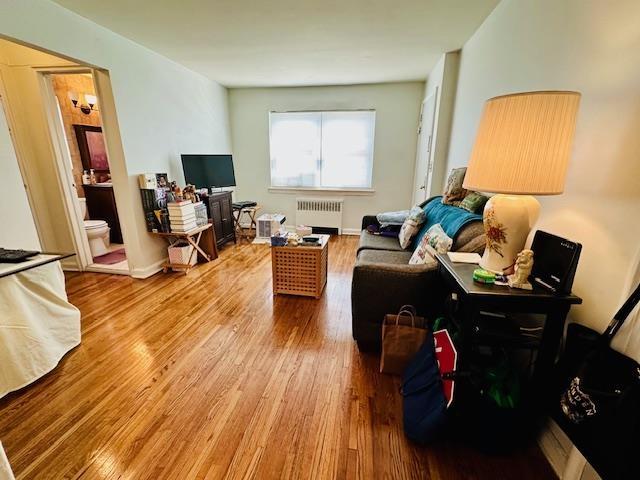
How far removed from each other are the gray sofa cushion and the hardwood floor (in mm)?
712

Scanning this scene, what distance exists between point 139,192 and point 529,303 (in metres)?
3.44

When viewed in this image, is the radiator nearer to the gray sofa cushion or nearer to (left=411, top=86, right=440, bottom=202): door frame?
(left=411, top=86, right=440, bottom=202): door frame

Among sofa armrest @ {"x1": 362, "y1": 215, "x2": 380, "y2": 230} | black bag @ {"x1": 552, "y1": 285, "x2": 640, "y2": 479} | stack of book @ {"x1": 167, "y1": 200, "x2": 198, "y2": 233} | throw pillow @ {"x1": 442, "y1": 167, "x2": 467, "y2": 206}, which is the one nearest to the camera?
black bag @ {"x1": 552, "y1": 285, "x2": 640, "y2": 479}

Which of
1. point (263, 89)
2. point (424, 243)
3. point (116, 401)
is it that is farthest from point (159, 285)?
point (263, 89)

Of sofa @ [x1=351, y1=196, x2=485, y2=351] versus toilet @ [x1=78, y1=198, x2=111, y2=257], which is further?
toilet @ [x1=78, y1=198, x2=111, y2=257]

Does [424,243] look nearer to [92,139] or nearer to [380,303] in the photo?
[380,303]

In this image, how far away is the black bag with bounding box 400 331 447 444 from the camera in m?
1.22

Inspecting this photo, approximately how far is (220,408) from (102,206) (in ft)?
13.1

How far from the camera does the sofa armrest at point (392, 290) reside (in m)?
1.69

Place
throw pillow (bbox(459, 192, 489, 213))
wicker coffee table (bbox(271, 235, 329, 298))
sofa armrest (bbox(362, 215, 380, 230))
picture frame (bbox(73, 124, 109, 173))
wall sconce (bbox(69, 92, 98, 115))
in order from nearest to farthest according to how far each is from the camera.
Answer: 1. throw pillow (bbox(459, 192, 489, 213))
2. wicker coffee table (bbox(271, 235, 329, 298))
3. sofa armrest (bbox(362, 215, 380, 230))
4. wall sconce (bbox(69, 92, 98, 115))
5. picture frame (bbox(73, 124, 109, 173))

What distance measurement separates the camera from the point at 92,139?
425cm

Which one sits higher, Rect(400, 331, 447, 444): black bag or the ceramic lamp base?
the ceramic lamp base

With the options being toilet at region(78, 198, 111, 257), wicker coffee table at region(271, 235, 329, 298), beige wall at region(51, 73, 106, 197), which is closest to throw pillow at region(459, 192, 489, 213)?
wicker coffee table at region(271, 235, 329, 298)

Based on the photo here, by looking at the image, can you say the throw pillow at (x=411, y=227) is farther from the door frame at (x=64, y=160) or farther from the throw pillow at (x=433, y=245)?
the door frame at (x=64, y=160)
